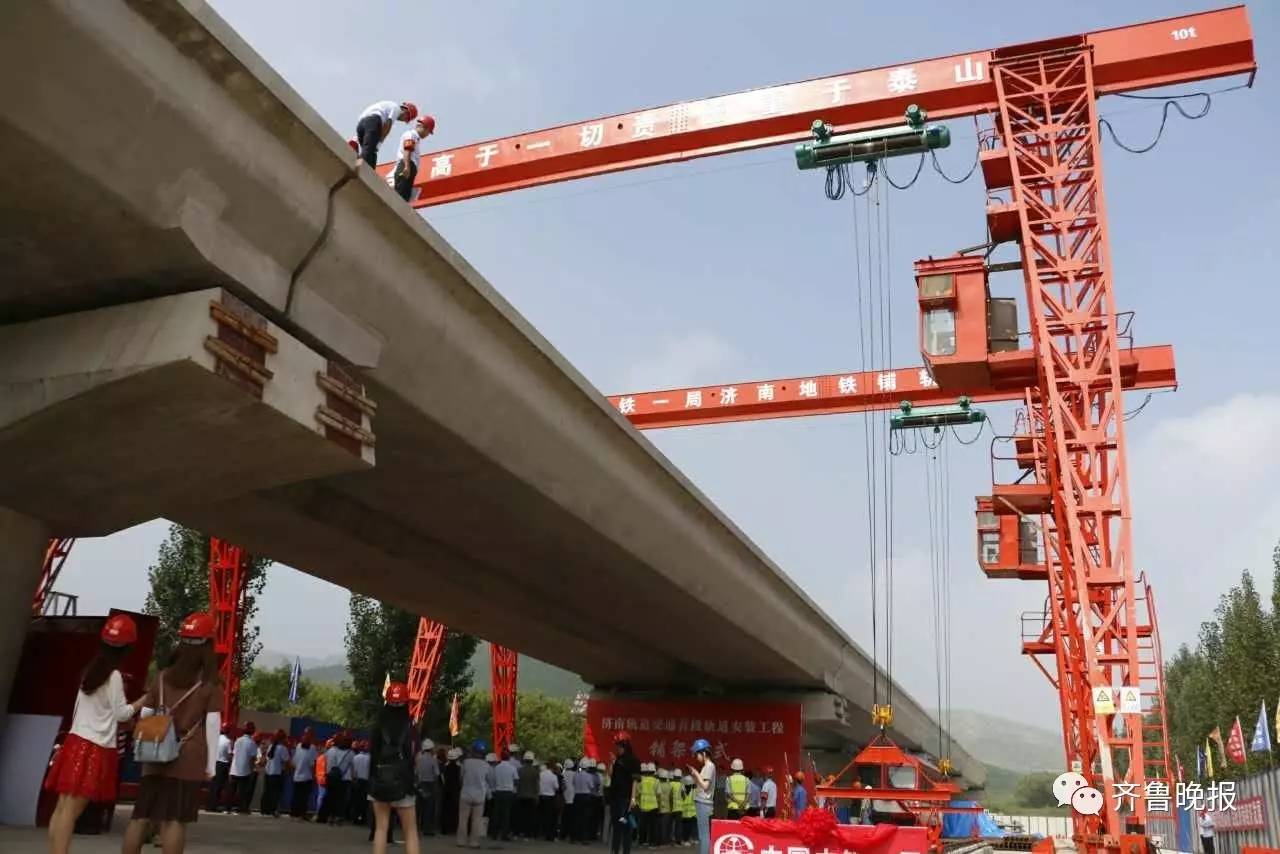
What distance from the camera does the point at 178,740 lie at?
6.02 m

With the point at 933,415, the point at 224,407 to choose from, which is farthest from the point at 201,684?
the point at 933,415

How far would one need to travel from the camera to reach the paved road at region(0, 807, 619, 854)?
8.41 m

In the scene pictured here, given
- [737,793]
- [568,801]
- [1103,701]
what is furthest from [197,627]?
[1103,701]

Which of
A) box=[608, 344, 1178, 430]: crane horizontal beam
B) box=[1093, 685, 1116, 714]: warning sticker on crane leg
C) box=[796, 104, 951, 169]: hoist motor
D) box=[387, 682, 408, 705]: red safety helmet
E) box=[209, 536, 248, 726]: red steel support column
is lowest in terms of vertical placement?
box=[387, 682, 408, 705]: red safety helmet

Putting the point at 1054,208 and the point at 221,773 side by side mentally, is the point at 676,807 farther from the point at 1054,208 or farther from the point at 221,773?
the point at 1054,208

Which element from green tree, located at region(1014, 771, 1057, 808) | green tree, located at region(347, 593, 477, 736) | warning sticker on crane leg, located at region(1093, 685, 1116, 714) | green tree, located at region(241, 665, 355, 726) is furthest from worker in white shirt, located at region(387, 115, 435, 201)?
green tree, located at region(1014, 771, 1057, 808)

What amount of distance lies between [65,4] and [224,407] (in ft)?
8.50

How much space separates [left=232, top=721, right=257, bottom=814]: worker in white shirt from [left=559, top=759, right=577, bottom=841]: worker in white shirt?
203 inches

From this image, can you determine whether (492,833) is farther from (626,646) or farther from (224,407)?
(224,407)

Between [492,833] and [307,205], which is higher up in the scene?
[307,205]

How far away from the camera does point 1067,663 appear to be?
60.0 feet

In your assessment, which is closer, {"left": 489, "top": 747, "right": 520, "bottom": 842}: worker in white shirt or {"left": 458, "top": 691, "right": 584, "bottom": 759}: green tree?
{"left": 489, "top": 747, "right": 520, "bottom": 842}: worker in white shirt

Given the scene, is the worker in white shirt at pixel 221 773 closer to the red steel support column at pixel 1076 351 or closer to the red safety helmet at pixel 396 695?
the red safety helmet at pixel 396 695

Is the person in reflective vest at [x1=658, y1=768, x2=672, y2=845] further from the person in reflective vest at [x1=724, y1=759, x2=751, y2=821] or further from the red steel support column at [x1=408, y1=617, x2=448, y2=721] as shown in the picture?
the red steel support column at [x1=408, y1=617, x2=448, y2=721]
